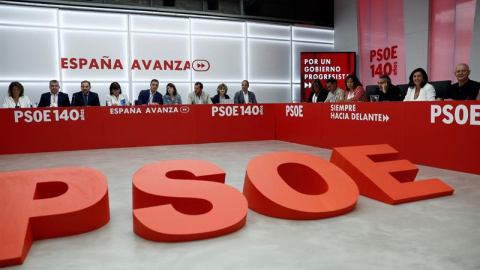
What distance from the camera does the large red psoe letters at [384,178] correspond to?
96.3 inches

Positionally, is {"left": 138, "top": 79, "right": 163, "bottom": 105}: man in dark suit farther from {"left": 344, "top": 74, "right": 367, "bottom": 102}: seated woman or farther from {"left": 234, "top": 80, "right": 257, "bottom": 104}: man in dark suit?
{"left": 344, "top": 74, "right": 367, "bottom": 102}: seated woman

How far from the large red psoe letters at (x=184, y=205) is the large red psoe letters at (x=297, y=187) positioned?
0.17 m

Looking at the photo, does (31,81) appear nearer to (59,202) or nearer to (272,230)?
(59,202)

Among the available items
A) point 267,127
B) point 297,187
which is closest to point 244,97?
point 267,127

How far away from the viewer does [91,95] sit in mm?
6180

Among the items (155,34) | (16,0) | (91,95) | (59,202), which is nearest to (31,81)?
(16,0)

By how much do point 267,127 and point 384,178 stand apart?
167 inches

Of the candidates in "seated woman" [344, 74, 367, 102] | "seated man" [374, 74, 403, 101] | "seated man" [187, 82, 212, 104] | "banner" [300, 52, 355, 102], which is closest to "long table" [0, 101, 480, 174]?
"seated woman" [344, 74, 367, 102]

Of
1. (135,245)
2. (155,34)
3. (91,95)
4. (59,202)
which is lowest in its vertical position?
(135,245)

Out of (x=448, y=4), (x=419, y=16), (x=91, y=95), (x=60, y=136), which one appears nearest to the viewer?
(x=60, y=136)

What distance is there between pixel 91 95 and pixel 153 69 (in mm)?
2360

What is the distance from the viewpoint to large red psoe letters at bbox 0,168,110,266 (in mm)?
1620

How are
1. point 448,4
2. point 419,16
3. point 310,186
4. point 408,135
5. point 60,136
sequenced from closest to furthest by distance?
point 310,186 < point 408,135 < point 60,136 < point 448,4 < point 419,16

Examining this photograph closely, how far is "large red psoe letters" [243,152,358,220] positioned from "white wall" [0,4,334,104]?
638 cm
